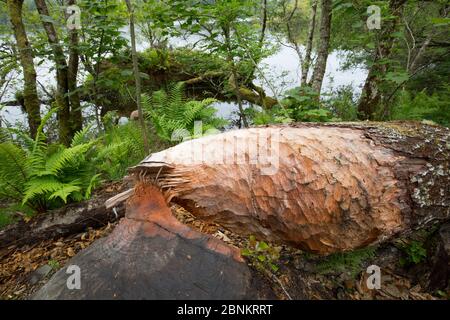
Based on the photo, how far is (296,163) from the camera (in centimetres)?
157

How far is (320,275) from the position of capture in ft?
6.63

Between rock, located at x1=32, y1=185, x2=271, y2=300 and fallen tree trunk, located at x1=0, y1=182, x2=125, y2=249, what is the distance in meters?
1.29

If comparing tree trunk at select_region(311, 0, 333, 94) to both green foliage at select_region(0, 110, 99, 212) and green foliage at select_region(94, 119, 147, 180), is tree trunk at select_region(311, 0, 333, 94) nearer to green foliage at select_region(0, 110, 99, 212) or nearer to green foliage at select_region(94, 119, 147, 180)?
green foliage at select_region(94, 119, 147, 180)

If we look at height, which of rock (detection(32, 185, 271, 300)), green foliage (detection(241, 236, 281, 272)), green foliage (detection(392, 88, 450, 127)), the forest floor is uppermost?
green foliage (detection(392, 88, 450, 127))

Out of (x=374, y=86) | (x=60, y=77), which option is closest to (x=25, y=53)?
(x=60, y=77)

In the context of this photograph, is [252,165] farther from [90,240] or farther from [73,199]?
[73,199]

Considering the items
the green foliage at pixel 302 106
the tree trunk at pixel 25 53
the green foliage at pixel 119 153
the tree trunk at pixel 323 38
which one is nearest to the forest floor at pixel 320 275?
the green foliage at pixel 119 153

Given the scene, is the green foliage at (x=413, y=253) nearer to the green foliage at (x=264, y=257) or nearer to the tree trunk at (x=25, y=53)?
the green foliage at (x=264, y=257)

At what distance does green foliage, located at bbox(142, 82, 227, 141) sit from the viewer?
474cm

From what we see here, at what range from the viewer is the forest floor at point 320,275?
193 cm

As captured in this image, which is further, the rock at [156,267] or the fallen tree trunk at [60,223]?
the fallen tree trunk at [60,223]

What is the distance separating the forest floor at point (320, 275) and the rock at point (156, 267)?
600mm

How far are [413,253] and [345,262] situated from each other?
23.4 inches

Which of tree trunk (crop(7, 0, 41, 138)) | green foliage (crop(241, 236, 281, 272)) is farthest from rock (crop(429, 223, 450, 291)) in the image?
tree trunk (crop(7, 0, 41, 138))
